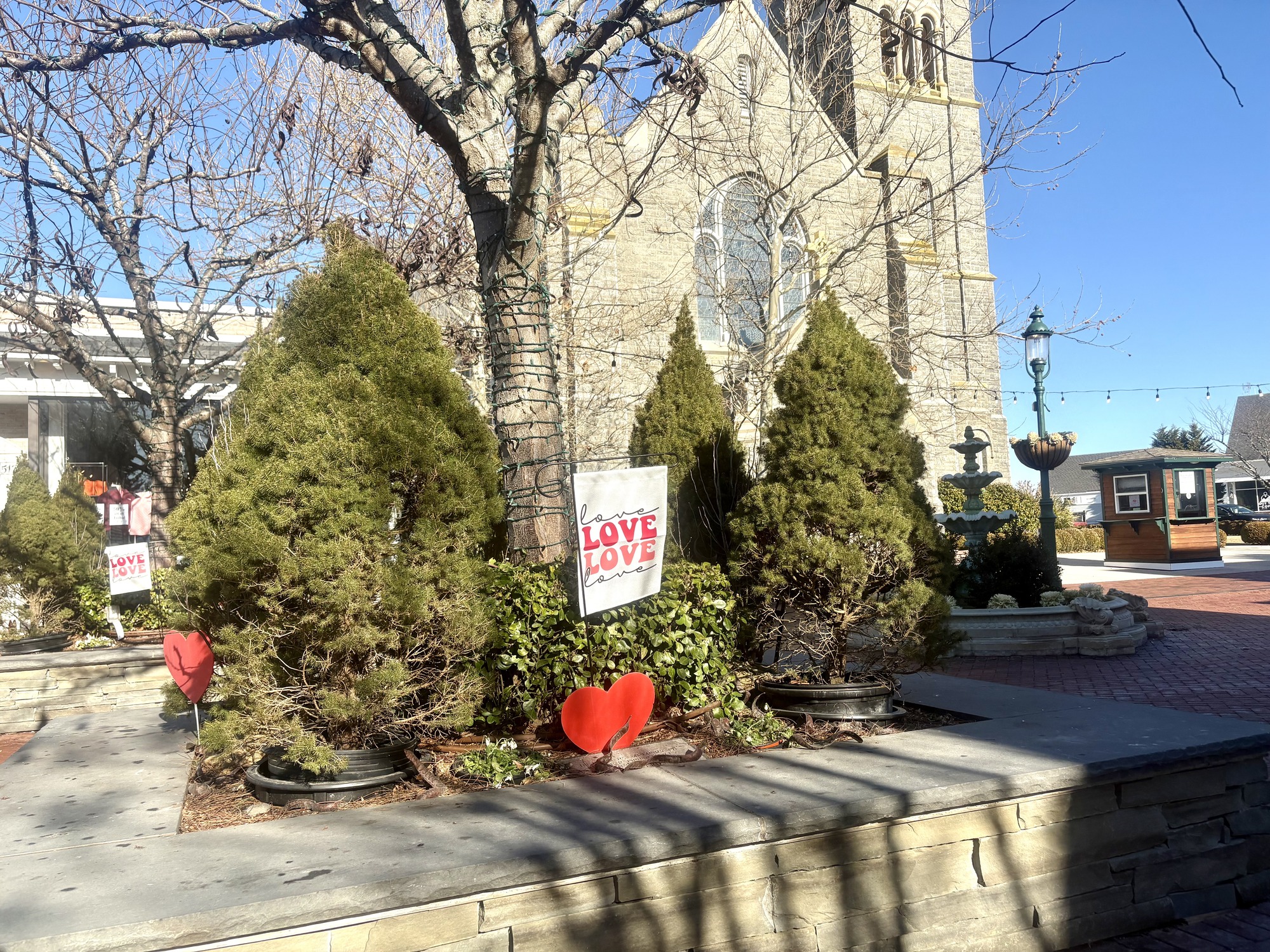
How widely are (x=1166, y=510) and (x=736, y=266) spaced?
42.6ft

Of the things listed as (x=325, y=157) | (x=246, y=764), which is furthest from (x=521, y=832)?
(x=325, y=157)

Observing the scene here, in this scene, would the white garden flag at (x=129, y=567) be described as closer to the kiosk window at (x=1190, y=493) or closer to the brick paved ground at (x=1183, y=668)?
the brick paved ground at (x=1183, y=668)

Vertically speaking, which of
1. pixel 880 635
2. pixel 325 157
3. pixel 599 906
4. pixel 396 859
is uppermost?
pixel 325 157

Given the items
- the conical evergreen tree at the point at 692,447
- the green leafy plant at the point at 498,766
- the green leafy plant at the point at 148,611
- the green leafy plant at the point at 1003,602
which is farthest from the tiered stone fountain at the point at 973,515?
the green leafy plant at the point at 148,611

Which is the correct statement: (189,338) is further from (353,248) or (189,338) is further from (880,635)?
(880,635)

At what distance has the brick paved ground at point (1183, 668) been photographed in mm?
7188

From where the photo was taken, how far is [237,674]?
375 centimetres

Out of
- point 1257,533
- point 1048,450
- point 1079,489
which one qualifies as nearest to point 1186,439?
point 1079,489

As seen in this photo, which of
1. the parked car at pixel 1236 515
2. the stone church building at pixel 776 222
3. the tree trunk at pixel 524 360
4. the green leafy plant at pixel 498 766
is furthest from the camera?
the parked car at pixel 1236 515

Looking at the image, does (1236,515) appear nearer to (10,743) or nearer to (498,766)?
(498,766)

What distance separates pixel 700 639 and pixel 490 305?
235cm

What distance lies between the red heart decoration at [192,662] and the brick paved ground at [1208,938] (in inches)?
169

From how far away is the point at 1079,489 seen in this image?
2263 inches

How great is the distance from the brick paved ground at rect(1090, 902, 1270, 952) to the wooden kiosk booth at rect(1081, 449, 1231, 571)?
20.7m
